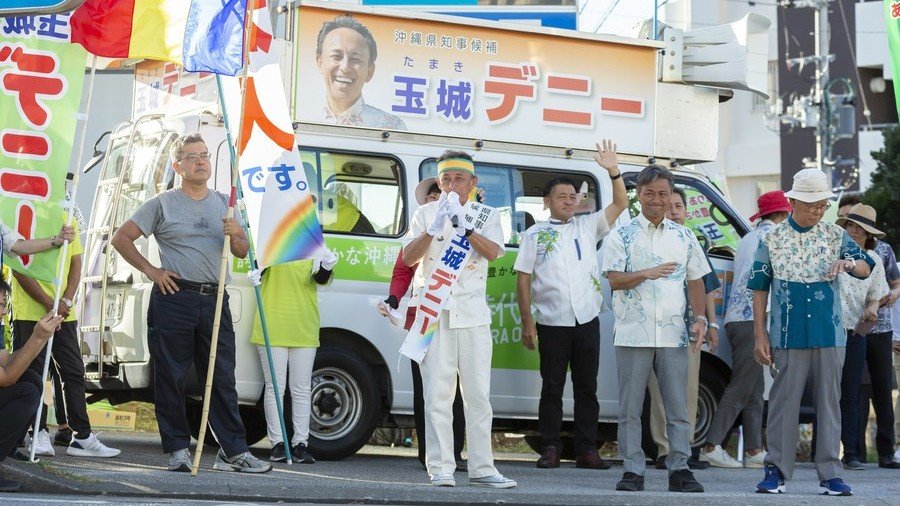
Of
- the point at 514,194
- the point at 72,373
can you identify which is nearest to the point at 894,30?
the point at 514,194

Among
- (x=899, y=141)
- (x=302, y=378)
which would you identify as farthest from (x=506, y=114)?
(x=899, y=141)

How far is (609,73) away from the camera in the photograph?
11070 mm

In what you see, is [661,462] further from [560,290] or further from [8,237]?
[8,237]

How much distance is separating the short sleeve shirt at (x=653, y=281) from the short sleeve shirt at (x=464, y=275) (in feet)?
2.55

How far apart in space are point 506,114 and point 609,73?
860 mm

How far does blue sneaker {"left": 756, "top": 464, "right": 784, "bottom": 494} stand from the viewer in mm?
8914

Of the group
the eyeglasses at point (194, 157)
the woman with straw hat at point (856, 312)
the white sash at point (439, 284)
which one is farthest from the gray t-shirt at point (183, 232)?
the woman with straw hat at point (856, 312)

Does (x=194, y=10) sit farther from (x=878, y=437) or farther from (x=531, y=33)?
(x=878, y=437)

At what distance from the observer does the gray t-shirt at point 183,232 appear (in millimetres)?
9078

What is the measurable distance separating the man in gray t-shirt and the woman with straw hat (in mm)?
4415

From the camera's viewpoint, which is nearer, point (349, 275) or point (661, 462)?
point (349, 275)

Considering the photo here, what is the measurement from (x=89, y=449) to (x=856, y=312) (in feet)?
18.4

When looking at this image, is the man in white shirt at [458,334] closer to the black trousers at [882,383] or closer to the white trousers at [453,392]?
the white trousers at [453,392]

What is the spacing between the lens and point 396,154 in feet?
34.4
